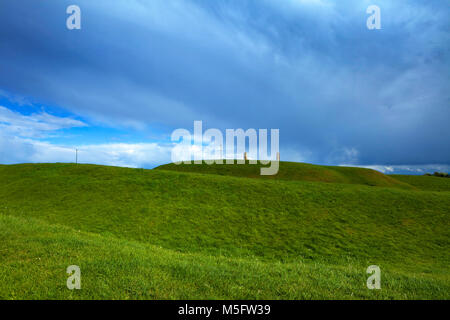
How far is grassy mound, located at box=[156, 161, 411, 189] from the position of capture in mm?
→ 48344

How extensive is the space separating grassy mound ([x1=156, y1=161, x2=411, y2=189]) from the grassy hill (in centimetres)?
1707

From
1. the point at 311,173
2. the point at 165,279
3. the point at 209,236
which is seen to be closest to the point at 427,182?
the point at 311,173

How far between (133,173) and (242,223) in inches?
784

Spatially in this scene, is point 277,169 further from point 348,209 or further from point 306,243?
point 306,243

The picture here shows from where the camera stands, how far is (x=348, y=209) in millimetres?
24250

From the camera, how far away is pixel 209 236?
60.9 feet

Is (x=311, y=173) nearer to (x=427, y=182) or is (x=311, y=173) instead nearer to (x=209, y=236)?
(x=427, y=182)

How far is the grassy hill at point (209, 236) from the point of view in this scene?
842 cm

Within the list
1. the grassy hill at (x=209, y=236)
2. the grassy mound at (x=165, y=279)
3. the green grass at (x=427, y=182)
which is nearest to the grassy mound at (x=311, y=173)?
the green grass at (x=427, y=182)

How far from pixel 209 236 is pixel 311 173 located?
36.7 metres

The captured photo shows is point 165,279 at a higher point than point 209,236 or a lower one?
higher
